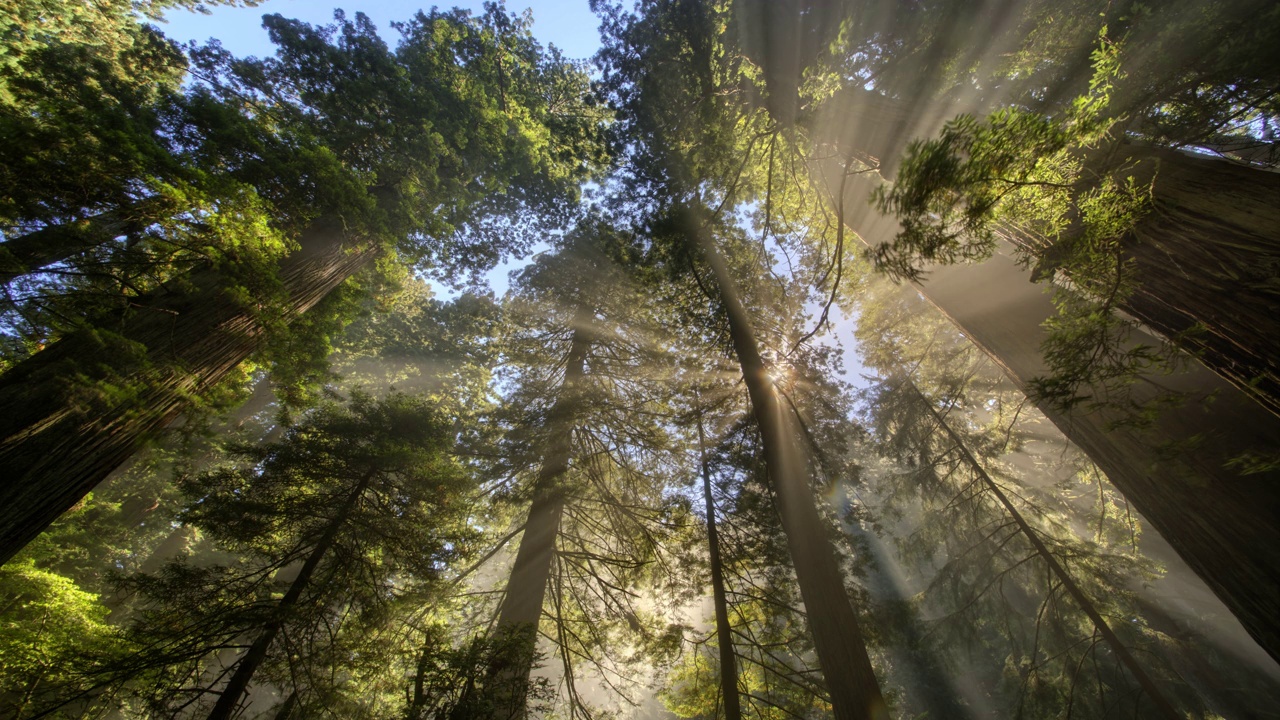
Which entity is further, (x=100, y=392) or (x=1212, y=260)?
(x=100, y=392)

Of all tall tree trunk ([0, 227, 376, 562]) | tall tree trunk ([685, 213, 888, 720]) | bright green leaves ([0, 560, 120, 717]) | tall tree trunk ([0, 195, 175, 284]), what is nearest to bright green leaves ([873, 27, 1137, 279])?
tall tree trunk ([685, 213, 888, 720])

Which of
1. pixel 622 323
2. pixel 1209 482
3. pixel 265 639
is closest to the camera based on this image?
pixel 1209 482

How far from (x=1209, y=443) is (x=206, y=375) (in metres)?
8.95

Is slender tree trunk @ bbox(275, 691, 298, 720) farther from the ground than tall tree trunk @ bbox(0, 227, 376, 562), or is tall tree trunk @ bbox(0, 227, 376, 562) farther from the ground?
tall tree trunk @ bbox(0, 227, 376, 562)

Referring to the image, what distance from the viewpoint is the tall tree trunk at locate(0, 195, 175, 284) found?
262 centimetres

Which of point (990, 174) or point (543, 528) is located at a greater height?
point (543, 528)

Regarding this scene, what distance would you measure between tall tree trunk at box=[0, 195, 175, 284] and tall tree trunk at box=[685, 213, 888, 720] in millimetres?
5469

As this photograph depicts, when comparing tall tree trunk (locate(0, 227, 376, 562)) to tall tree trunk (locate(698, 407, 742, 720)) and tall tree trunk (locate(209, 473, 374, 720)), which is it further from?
tall tree trunk (locate(698, 407, 742, 720))

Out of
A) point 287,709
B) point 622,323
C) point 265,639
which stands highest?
point 622,323

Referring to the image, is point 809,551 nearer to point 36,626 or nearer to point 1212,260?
point 1212,260

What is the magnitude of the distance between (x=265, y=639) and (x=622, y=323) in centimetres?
817

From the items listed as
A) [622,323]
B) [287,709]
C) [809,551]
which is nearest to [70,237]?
[287,709]

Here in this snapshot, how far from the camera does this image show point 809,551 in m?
4.37

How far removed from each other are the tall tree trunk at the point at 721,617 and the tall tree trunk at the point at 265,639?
513 cm
